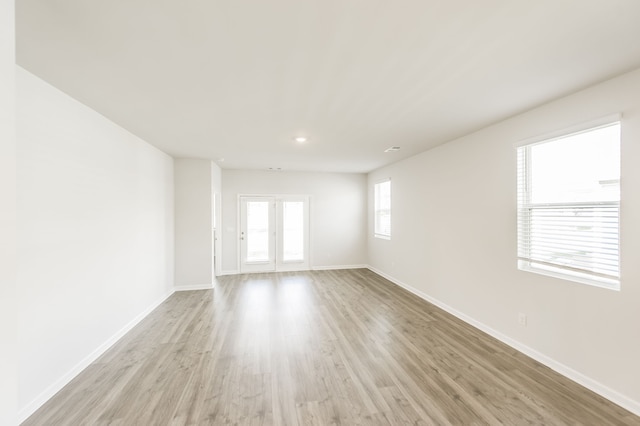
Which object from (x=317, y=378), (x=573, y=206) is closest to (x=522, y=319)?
(x=573, y=206)

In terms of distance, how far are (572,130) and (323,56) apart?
241 cm

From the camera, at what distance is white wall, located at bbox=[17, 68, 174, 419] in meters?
1.93

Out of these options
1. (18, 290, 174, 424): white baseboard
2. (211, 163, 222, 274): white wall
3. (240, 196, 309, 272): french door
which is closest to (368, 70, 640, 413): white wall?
(240, 196, 309, 272): french door

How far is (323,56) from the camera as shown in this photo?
1.75 meters

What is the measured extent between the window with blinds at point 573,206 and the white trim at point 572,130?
26 millimetres

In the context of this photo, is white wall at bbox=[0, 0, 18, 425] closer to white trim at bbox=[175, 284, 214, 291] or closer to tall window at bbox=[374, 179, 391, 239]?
white trim at bbox=[175, 284, 214, 291]

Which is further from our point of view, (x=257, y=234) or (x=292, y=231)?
(x=292, y=231)

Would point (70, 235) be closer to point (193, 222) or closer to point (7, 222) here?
point (7, 222)

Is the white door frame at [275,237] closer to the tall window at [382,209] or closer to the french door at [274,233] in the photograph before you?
the french door at [274,233]

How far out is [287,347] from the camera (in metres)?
2.88

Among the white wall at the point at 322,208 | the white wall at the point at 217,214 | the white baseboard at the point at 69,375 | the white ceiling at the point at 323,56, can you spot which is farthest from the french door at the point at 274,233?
the white ceiling at the point at 323,56

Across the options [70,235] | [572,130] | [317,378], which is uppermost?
[572,130]

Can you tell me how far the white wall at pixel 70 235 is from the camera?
75.8 inches

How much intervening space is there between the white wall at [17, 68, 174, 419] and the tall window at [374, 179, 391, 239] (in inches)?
191
